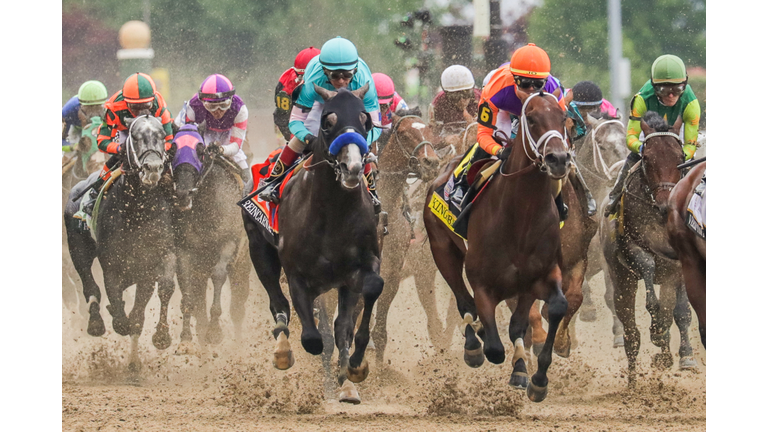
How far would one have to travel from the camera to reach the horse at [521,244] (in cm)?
680

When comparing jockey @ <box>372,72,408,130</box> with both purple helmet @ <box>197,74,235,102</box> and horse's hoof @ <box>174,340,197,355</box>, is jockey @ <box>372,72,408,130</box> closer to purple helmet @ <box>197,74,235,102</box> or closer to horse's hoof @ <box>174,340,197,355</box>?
purple helmet @ <box>197,74,235,102</box>

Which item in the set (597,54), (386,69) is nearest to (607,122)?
(597,54)

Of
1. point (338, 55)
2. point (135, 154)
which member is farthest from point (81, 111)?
point (338, 55)

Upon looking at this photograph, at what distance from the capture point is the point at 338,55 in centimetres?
734

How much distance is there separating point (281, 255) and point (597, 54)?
10223mm

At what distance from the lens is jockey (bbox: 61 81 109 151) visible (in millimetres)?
12492

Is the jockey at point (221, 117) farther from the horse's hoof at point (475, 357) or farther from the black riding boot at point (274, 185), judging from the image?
the horse's hoof at point (475, 357)

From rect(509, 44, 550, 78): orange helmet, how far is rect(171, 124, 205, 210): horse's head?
Result: 13.7 feet

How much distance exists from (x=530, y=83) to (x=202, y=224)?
4424mm

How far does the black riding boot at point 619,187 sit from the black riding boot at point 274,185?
292 cm

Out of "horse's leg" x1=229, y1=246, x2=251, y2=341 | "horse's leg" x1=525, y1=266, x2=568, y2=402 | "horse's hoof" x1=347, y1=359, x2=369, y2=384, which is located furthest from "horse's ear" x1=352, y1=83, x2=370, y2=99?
"horse's leg" x1=229, y1=246, x2=251, y2=341

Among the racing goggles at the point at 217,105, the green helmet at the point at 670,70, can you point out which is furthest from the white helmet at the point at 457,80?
the green helmet at the point at 670,70

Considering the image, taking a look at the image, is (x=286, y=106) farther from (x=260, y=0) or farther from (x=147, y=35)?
(x=260, y=0)

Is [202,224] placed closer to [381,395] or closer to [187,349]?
[187,349]
